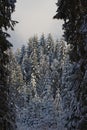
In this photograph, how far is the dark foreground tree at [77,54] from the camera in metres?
13.3

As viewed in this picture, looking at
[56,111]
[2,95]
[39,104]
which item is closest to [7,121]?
[2,95]

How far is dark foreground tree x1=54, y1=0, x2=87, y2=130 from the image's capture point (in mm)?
13305

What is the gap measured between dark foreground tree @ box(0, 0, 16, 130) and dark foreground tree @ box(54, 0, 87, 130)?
1.62m

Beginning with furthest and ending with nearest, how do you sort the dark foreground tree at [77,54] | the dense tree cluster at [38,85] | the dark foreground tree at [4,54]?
the dense tree cluster at [38,85] < the dark foreground tree at [4,54] < the dark foreground tree at [77,54]

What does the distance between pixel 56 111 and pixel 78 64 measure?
265 ft

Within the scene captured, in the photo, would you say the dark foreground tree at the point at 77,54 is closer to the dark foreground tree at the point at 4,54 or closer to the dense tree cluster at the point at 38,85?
the dark foreground tree at the point at 4,54

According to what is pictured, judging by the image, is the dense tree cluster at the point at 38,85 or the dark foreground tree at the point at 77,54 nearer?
the dark foreground tree at the point at 77,54

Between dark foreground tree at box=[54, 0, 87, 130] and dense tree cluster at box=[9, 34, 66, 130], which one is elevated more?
dense tree cluster at box=[9, 34, 66, 130]

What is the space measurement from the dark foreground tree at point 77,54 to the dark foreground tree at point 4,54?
162 cm

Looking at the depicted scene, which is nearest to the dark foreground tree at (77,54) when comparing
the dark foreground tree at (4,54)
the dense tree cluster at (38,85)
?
the dark foreground tree at (4,54)

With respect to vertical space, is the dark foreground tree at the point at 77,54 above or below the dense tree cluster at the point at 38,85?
below

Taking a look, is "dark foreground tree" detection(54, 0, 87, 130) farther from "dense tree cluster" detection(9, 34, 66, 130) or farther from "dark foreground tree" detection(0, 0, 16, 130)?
"dense tree cluster" detection(9, 34, 66, 130)

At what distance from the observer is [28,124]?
97.8m

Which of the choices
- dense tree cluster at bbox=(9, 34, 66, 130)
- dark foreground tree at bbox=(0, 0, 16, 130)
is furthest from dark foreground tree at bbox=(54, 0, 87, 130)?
dense tree cluster at bbox=(9, 34, 66, 130)
